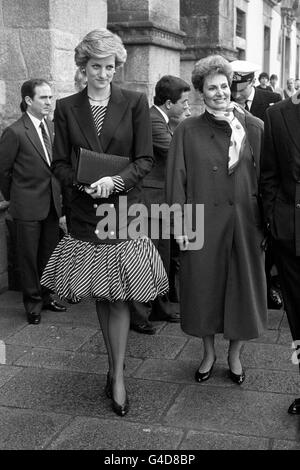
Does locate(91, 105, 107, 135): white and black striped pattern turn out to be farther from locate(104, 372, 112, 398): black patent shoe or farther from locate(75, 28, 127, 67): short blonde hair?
locate(104, 372, 112, 398): black patent shoe

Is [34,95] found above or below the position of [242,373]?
above

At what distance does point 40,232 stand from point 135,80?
137 inches

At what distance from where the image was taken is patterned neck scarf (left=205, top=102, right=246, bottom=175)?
3.99 m

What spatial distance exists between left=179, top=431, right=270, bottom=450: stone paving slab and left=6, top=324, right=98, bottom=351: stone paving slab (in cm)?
156

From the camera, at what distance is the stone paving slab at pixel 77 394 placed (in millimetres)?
3811

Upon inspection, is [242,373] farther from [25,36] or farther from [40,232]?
[25,36]

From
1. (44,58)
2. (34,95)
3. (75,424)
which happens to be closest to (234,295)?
(75,424)

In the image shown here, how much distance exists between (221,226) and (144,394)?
1063mm

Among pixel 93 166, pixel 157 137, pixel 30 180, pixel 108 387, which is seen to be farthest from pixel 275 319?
pixel 93 166

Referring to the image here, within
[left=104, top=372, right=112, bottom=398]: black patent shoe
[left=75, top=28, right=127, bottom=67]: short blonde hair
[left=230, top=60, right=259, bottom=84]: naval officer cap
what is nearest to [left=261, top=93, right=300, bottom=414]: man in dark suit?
[left=75, top=28, right=127, bottom=67]: short blonde hair

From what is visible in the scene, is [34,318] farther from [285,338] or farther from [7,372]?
[285,338]

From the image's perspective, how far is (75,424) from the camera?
3.63m

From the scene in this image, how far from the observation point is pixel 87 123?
→ 3.76 metres

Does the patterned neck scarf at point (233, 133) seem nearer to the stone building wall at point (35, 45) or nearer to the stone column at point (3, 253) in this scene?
the stone building wall at point (35, 45)
